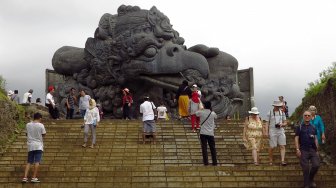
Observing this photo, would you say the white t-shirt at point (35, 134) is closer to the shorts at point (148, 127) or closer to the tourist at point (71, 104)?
the shorts at point (148, 127)

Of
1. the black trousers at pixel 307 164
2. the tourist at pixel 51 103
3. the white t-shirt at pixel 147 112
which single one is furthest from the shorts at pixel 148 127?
the black trousers at pixel 307 164

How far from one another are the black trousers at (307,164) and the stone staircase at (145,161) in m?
0.43

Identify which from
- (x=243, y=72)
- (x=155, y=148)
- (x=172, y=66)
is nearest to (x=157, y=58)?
(x=172, y=66)

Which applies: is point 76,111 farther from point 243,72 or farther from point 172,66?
point 243,72

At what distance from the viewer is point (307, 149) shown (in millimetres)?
11516

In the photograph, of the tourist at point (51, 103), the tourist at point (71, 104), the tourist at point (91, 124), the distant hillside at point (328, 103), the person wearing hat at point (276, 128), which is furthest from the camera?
the tourist at point (71, 104)

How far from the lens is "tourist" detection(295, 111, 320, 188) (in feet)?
37.5

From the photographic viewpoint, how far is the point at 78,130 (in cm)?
1756

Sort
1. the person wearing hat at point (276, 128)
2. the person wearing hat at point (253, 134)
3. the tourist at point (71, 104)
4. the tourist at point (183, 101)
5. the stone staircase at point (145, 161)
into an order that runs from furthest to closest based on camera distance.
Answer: the tourist at point (71, 104), the tourist at point (183, 101), the person wearing hat at point (276, 128), the person wearing hat at point (253, 134), the stone staircase at point (145, 161)

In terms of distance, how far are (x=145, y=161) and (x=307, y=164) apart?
4.70 m

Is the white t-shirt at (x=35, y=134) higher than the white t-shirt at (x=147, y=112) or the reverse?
the reverse

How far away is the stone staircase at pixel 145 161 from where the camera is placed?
12.0 metres

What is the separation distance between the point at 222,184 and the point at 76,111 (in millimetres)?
15058

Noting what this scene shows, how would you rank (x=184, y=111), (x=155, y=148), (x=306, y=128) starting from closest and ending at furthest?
(x=306, y=128), (x=155, y=148), (x=184, y=111)
